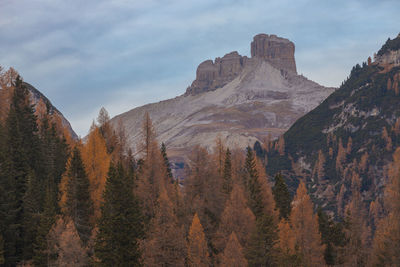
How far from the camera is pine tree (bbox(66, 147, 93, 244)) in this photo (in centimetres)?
5059

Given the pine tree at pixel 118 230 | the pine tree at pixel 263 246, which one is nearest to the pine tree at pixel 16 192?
the pine tree at pixel 118 230

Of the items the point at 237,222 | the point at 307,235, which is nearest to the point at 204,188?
the point at 237,222

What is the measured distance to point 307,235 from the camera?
6166 cm

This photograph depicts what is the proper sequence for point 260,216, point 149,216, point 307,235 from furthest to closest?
point 307,235
point 260,216
point 149,216

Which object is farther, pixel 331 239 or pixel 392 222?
pixel 331 239

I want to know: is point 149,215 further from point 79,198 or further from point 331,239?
point 331,239

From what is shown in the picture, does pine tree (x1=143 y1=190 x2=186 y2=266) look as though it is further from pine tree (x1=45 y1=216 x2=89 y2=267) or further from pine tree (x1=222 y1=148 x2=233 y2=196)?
pine tree (x1=222 y1=148 x2=233 y2=196)

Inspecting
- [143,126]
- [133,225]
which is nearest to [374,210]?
[143,126]

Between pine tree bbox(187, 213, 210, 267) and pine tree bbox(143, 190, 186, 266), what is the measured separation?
937 millimetres

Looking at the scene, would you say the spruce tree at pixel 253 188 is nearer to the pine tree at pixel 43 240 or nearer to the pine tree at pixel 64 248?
the pine tree at pixel 64 248

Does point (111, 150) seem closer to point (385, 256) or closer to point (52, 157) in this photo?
point (52, 157)

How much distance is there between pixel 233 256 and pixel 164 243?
25.0ft

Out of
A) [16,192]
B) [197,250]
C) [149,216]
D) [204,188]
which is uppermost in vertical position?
[16,192]

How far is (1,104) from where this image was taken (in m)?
81.2
